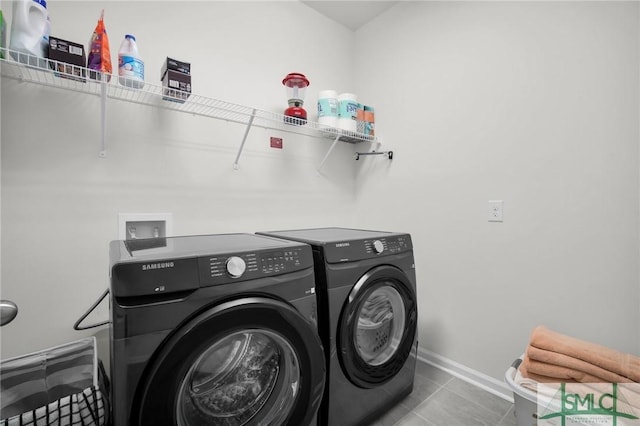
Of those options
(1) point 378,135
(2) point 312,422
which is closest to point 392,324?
(2) point 312,422

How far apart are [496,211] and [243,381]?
1583mm

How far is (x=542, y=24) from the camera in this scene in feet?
5.08

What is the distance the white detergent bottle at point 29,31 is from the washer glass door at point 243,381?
4.14ft

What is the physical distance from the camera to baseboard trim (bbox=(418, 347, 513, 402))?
170cm

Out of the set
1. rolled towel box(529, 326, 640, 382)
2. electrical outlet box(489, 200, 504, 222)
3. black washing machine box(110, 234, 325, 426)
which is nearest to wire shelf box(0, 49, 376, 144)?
black washing machine box(110, 234, 325, 426)

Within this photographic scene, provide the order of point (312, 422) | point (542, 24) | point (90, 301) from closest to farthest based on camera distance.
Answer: point (312, 422), point (90, 301), point (542, 24)

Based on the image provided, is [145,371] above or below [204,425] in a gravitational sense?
above

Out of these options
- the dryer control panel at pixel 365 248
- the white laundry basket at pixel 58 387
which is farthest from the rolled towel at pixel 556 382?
the white laundry basket at pixel 58 387

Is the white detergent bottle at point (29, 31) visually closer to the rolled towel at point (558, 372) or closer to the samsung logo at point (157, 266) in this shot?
the samsung logo at point (157, 266)

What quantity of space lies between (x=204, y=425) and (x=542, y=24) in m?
2.36

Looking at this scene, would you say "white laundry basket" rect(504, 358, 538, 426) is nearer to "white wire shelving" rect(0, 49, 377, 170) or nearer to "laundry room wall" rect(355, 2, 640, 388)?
"laundry room wall" rect(355, 2, 640, 388)

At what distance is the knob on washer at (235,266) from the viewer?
94 cm

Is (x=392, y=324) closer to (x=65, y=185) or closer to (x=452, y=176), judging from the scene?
(x=452, y=176)

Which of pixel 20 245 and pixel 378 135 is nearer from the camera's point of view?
pixel 20 245
